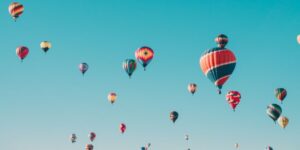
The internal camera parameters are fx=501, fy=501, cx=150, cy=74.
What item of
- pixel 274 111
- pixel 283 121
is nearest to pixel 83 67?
pixel 274 111

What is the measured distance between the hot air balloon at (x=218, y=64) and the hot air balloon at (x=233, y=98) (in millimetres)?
7954

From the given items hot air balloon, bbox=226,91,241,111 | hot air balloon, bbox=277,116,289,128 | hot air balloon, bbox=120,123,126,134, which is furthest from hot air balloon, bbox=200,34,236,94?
hot air balloon, bbox=120,123,126,134

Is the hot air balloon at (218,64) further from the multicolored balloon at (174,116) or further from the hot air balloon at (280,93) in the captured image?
the multicolored balloon at (174,116)

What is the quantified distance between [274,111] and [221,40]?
11.0 metres

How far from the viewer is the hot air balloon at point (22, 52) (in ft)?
200

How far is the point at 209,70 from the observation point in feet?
148

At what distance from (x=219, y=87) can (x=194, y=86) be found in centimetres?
1939

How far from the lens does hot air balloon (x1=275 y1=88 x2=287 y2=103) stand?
5703cm

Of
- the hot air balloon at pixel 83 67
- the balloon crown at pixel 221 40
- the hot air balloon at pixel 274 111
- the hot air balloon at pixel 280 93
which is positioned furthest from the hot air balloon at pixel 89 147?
the balloon crown at pixel 221 40

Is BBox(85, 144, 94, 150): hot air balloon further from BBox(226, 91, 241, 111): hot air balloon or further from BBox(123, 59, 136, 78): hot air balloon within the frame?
BBox(226, 91, 241, 111): hot air balloon

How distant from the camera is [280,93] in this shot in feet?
189

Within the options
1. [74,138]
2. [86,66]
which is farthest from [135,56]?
[74,138]

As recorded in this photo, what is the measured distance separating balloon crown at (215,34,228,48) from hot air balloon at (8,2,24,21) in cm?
2393

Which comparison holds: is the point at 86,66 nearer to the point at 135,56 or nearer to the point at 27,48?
the point at 27,48
